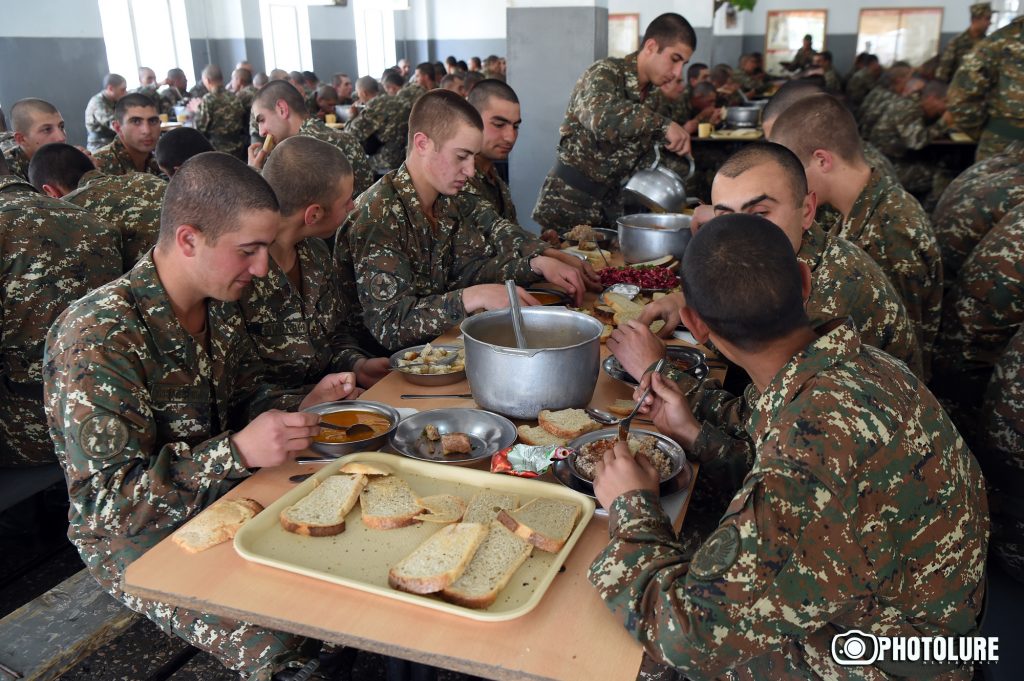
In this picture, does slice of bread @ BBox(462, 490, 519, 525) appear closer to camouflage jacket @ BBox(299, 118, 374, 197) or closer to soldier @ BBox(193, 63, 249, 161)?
camouflage jacket @ BBox(299, 118, 374, 197)

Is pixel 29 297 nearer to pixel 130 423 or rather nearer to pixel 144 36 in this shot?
pixel 130 423

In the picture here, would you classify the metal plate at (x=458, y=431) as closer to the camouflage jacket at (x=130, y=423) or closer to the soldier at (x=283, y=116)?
the camouflage jacket at (x=130, y=423)

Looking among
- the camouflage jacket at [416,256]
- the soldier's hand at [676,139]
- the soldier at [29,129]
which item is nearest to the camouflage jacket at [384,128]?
the soldier at [29,129]

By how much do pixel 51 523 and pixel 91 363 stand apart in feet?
6.36

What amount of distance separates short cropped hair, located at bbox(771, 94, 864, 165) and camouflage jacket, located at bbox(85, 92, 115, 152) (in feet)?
26.7

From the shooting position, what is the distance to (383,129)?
848cm

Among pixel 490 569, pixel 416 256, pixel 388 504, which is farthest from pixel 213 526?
pixel 416 256

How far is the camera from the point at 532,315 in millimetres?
2100

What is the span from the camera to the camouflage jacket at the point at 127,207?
3551 millimetres

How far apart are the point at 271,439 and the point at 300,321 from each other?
918 millimetres

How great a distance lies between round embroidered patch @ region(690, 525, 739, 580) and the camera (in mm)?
1161

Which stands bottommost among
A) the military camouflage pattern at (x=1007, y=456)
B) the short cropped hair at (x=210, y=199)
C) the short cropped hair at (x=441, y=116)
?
the military camouflage pattern at (x=1007, y=456)

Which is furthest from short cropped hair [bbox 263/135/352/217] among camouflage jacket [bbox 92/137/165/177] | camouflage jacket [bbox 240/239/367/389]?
camouflage jacket [bbox 92/137/165/177]

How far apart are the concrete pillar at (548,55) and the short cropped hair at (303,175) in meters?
3.81
